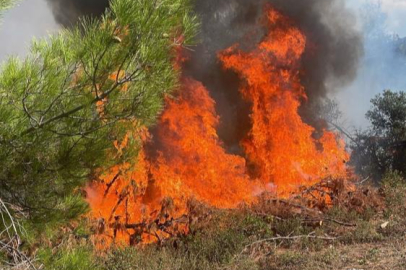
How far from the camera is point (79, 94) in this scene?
431cm

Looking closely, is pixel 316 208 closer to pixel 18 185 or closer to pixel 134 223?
pixel 134 223

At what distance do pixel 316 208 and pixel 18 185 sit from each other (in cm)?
715

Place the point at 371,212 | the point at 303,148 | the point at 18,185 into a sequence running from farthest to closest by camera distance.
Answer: the point at 303,148
the point at 371,212
the point at 18,185

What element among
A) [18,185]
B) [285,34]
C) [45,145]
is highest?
[285,34]

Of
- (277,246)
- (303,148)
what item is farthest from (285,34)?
(277,246)

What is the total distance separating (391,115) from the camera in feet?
53.6

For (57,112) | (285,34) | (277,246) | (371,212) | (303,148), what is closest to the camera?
(57,112)

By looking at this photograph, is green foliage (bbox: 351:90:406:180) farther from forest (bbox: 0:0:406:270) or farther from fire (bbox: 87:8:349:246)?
fire (bbox: 87:8:349:246)

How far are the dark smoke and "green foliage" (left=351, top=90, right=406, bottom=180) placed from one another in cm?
245

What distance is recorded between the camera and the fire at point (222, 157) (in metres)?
9.02

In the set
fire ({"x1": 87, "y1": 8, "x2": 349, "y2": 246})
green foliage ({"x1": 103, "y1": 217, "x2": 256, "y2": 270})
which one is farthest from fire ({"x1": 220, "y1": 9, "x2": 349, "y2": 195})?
green foliage ({"x1": 103, "y1": 217, "x2": 256, "y2": 270})

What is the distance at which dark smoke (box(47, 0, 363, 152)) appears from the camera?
13133mm

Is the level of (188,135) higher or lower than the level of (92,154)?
higher

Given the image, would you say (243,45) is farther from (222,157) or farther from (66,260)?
(66,260)
